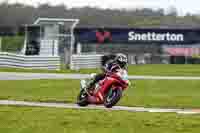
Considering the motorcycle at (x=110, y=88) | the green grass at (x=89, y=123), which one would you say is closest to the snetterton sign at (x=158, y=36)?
the motorcycle at (x=110, y=88)

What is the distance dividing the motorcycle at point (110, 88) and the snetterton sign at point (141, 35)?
49.8 m

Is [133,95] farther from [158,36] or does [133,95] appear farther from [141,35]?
[158,36]

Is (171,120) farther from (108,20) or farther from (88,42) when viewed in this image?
(108,20)

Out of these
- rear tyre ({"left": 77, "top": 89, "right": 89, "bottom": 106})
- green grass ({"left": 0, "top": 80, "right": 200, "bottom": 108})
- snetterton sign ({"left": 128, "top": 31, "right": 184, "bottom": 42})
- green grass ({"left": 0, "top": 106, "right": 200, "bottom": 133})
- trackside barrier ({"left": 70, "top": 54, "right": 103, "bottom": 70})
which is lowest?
trackside barrier ({"left": 70, "top": 54, "right": 103, "bottom": 70})

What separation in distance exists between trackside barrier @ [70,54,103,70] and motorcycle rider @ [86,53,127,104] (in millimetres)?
27528

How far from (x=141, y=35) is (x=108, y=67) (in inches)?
2036

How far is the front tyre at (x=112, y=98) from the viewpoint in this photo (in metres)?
14.6

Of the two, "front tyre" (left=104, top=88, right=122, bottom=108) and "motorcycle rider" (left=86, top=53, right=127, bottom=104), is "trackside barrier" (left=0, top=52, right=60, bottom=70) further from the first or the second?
"front tyre" (left=104, top=88, right=122, bottom=108)

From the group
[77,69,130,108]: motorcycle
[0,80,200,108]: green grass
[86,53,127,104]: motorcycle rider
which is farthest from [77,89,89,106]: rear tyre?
[0,80,200,108]: green grass

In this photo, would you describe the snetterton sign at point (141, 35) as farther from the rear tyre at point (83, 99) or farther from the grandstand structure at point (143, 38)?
the rear tyre at point (83, 99)

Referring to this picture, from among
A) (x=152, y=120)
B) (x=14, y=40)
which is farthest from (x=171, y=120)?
(x=14, y=40)

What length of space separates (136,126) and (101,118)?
1.16m

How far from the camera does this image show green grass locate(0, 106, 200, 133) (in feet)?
31.4

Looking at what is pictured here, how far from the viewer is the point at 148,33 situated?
66.1 m
